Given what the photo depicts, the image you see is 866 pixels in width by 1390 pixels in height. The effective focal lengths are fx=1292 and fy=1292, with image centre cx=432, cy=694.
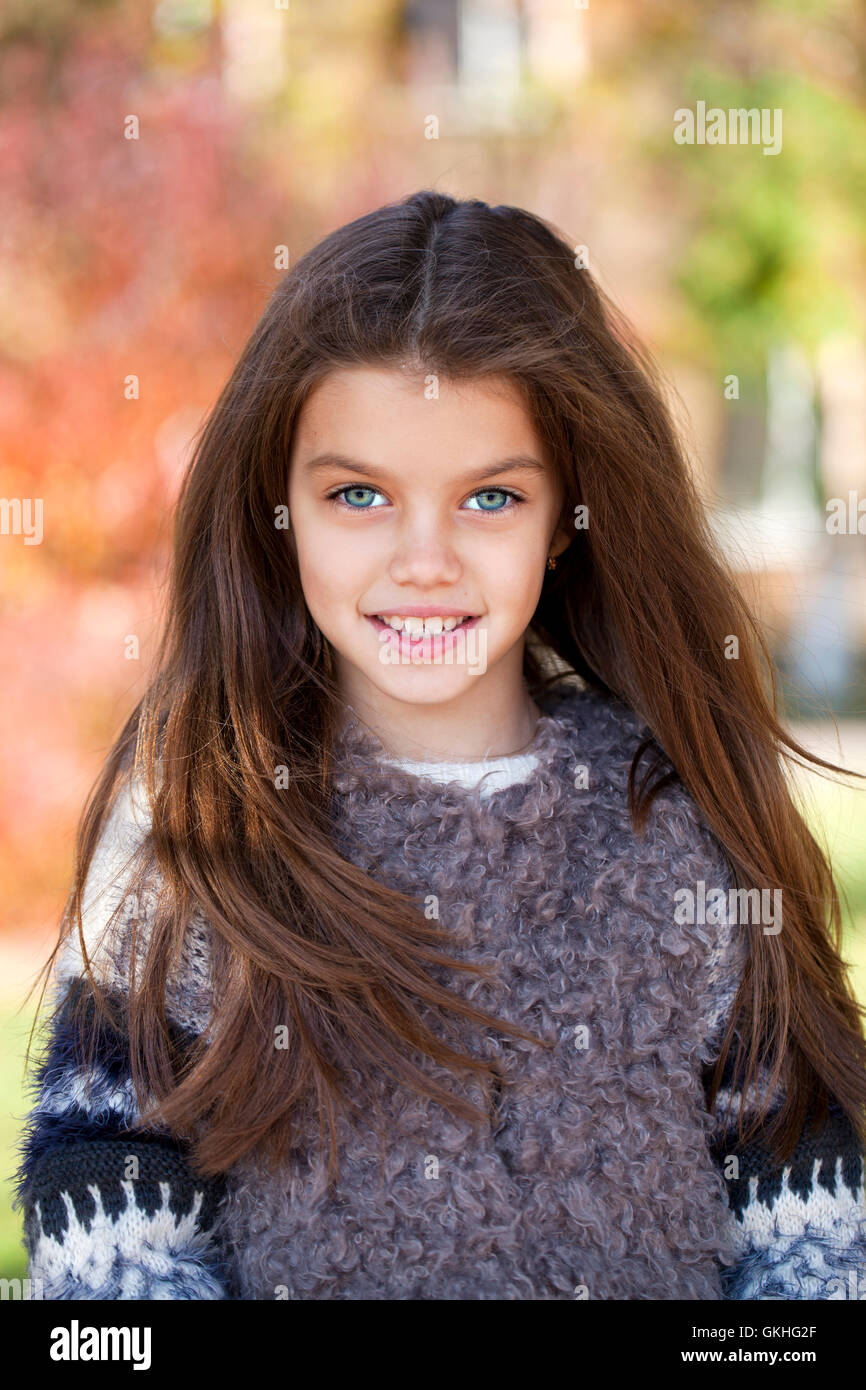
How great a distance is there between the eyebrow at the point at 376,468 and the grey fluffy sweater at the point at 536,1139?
36cm

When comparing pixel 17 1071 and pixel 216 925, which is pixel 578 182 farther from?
pixel 216 925

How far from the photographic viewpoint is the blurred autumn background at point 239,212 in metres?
3.98

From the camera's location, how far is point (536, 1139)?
157 cm

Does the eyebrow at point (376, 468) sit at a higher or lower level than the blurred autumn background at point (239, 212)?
lower

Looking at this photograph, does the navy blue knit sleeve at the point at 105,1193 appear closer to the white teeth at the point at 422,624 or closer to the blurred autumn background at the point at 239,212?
the white teeth at the point at 422,624

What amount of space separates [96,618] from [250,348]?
8.55 ft

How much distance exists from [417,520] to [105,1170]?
85cm

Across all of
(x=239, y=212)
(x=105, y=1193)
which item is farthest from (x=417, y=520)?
(x=239, y=212)

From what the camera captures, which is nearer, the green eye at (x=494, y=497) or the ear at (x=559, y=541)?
the green eye at (x=494, y=497)

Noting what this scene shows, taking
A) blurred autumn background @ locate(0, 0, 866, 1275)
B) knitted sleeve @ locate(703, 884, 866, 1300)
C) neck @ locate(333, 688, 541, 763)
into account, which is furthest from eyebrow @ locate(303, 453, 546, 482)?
knitted sleeve @ locate(703, 884, 866, 1300)

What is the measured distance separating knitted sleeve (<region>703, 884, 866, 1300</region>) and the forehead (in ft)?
2.41

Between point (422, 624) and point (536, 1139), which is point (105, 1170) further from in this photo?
point (422, 624)

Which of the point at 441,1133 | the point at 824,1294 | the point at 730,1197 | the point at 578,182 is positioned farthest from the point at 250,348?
the point at 578,182

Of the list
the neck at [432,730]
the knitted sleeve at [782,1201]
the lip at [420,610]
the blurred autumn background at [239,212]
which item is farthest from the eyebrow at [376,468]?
the knitted sleeve at [782,1201]
